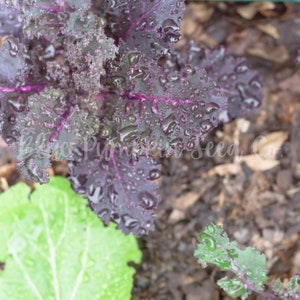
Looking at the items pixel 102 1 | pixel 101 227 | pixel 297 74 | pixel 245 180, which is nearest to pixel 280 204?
pixel 245 180

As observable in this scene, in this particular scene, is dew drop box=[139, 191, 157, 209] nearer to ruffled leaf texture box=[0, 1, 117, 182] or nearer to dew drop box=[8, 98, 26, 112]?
ruffled leaf texture box=[0, 1, 117, 182]

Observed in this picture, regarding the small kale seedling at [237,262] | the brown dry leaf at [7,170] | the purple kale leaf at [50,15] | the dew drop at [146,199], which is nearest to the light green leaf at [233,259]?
the small kale seedling at [237,262]

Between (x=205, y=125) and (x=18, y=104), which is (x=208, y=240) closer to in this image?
(x=205, y=125)

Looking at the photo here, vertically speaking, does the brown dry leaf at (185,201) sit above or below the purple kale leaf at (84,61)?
below

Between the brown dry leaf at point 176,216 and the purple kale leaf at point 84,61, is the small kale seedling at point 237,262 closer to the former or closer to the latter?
the brown dry leaf at point 176,216

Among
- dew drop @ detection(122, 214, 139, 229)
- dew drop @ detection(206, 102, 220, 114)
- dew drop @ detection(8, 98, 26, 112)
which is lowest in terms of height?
dew drop @ detection(122, 214, 139, 229)

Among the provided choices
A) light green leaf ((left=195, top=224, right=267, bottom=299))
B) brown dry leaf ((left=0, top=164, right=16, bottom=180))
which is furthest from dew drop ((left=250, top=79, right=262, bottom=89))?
brown dry leaf ((left=0, top=164, right=16, bottom=180))
